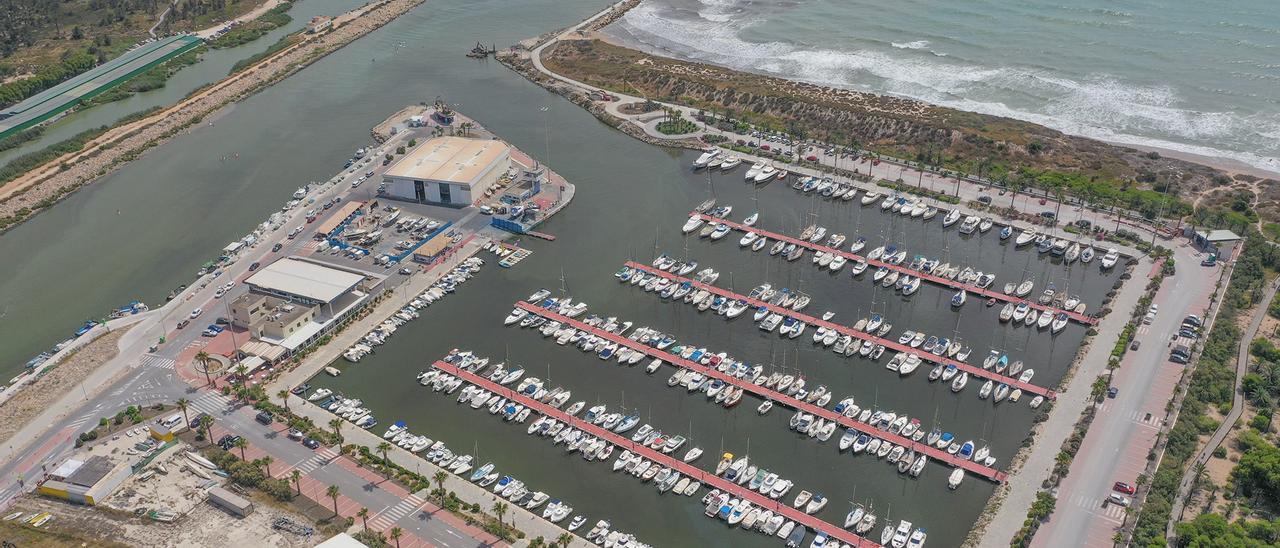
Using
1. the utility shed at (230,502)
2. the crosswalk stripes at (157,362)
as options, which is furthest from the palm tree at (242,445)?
the crosswalk stripes at (157,362)

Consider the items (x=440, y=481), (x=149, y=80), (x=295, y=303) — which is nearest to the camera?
(x=440, y=481)

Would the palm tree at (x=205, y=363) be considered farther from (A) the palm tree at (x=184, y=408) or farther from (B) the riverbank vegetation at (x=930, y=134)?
(B) the riverbank vegetation at (x=930, y=134)

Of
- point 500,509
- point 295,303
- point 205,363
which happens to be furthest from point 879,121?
point 205,363

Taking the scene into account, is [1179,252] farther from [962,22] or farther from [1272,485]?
[962,22]

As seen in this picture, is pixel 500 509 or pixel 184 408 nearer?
pixel 500 509

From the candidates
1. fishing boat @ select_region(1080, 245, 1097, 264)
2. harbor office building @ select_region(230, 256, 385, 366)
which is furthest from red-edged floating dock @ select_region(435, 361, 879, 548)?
fishing boat @ select_region(1080, 245, 1097, 264)

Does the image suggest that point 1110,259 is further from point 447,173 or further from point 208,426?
point 208,426

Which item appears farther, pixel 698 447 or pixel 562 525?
pixel 698 447

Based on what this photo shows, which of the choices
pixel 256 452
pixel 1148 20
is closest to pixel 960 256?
pixel 256 452
